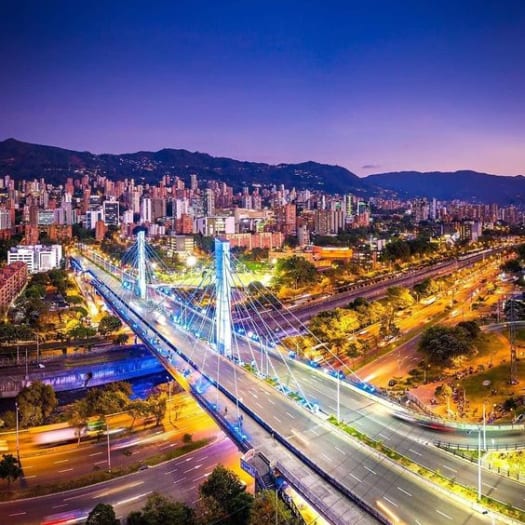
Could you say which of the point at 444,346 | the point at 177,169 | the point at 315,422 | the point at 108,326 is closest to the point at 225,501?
the point at 315,422

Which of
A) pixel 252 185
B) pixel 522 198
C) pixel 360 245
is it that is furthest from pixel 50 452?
pixel 522 198

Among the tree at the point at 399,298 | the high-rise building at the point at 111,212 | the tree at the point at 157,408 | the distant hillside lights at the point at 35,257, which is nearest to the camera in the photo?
the tree at the point at 157,408

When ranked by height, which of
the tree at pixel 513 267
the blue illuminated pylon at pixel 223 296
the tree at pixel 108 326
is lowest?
the tree at pixel 108 326

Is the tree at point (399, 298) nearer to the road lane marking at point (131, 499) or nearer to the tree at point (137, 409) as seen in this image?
the tree at point (137, 409)

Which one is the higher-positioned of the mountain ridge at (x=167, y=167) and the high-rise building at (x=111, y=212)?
Result: the mountain ridge at (x=167, y=167)

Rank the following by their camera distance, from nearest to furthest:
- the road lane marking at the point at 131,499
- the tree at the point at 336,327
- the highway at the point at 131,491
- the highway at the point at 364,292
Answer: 1. the highway at the point at 131,491
2. the road lane marking at the point at 131,499
3. the tree at the point at 336,327
4. the highway at the point at 364,292

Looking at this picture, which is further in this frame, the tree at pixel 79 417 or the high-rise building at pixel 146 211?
the high-rise building at pixel 146 211

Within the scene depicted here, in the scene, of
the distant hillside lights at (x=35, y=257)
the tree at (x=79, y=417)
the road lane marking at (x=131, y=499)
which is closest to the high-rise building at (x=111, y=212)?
the distant hillside lights at (x=35, y=257)

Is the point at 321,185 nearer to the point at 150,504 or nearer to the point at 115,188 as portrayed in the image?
the point at 115,188
